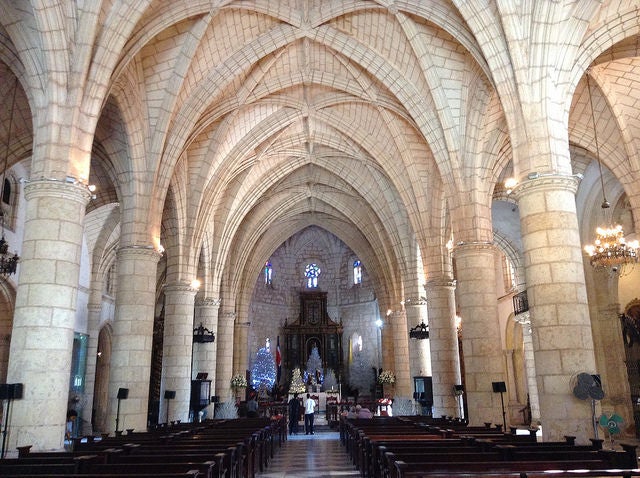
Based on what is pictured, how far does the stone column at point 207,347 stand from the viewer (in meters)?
23.5

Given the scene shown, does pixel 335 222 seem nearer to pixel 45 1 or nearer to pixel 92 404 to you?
pixel 92 404

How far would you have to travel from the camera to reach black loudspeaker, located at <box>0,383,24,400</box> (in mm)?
9141

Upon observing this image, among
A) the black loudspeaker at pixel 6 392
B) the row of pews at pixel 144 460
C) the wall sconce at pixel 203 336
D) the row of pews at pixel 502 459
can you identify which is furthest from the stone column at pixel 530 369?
the black loudspeaker at pixel 6 392

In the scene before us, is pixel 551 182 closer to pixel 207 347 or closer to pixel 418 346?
pixel 418 346

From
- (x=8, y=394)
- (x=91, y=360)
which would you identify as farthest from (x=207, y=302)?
(x=8, y=394)

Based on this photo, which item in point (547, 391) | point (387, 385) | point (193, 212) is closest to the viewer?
point (547, 391)

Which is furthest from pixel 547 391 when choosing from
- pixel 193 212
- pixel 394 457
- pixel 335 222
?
pixel 335 222

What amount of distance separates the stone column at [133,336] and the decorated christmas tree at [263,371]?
20608 mm

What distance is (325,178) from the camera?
90.4 feet

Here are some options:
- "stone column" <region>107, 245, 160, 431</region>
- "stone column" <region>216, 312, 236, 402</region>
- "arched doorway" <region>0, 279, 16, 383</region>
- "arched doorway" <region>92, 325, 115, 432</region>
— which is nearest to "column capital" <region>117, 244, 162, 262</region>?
"stone column" <region>107, 245, 160, 431</region>

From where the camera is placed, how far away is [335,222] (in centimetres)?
3375

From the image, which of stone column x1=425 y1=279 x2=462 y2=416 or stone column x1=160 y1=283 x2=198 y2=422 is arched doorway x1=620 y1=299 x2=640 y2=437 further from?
stone column x1=160 y1=283 x2=198 y2=422

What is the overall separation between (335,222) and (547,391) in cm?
2472

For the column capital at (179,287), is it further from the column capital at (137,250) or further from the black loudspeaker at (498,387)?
the black loudspeaker at (498,387)
